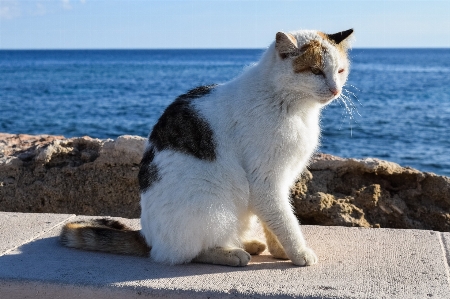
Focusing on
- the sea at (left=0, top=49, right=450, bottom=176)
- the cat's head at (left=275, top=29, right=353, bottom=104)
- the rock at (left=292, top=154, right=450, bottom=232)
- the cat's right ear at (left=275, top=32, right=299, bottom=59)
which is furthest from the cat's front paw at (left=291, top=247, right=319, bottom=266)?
the sea at (left=0, top=49, right=450, bottom=176)

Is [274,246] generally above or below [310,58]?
below

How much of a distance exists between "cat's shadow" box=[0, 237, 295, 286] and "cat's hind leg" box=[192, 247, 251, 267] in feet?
0.10

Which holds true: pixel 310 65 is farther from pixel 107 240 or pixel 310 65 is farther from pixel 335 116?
pixel 335 116

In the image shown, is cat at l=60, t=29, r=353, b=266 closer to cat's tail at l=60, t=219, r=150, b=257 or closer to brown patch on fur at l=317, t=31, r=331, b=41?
brown patch on fur at l=317, t=31, r=331, b=41

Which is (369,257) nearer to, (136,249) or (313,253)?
(313,253)

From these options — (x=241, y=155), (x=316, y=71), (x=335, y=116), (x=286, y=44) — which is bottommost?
(x=335, y=116)

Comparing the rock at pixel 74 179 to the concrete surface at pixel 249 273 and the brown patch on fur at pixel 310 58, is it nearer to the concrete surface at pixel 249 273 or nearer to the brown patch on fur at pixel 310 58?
the concrete surface at pixel 249 273

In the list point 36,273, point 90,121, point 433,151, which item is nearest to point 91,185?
point 36,273

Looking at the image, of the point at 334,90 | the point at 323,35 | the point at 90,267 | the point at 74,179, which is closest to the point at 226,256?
the point at 90,267

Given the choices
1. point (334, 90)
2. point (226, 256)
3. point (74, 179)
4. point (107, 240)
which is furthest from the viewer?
point (74, 179)

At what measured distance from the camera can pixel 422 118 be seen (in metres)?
20.3

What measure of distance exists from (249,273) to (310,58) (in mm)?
1275

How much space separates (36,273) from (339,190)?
279 cm

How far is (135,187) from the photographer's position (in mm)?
Result: 5121
